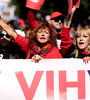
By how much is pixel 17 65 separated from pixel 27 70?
0.14 metres

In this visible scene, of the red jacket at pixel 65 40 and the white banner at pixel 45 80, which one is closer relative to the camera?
the white banner at pixel 45 80

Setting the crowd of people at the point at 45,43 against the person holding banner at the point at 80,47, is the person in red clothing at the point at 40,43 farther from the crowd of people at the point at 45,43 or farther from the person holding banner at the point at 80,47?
the person holding banner at the point at 80,47

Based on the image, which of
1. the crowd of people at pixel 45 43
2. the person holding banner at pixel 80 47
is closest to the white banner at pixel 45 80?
the crowd of people at pixel 45 43

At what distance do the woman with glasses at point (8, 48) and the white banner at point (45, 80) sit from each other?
466 millimetres

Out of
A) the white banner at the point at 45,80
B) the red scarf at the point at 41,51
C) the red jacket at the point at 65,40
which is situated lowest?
the white banner at the point at 45,80

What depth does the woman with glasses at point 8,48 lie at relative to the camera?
343cm

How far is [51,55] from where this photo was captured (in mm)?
3324

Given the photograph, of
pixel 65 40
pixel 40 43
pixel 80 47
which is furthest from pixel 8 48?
pixel 80 47

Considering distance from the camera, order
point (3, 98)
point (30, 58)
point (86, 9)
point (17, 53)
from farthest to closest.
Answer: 1. point (86, 9)
2. point (17, 53)
3. point (30, 58)
4. point (3, 98)

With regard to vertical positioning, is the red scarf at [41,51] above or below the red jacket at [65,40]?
below

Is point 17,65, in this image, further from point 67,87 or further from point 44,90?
point 67,87

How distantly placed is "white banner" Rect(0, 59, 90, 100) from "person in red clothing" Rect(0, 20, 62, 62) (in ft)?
0.87

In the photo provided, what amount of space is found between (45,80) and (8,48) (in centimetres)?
88

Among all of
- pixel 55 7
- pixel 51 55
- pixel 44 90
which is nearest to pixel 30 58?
pixel 51 55
